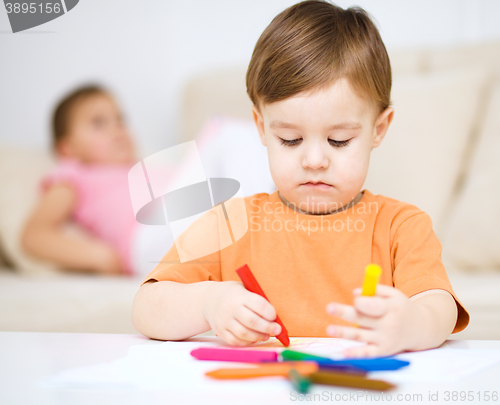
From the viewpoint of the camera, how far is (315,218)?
74cm

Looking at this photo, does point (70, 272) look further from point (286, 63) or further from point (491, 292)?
point (491, 292)

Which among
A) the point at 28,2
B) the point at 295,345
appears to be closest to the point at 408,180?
the point at 295,345

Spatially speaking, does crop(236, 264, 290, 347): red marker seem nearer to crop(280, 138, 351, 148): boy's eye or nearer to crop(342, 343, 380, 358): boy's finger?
crop(342, 343, 380, 358): boy's finger

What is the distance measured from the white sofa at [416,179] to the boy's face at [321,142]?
49 cm

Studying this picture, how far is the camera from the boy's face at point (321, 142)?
2.06 ft

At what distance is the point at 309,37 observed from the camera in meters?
0.67

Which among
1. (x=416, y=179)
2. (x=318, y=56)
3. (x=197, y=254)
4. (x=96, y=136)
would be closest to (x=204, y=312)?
(x=197, y=254)

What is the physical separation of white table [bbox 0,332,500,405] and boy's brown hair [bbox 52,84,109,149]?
136 cm

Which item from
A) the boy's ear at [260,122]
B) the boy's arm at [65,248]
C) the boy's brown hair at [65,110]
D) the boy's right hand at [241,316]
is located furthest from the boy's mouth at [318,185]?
the boy's brown hair at [65,110]

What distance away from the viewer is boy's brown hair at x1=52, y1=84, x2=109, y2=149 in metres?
1.77

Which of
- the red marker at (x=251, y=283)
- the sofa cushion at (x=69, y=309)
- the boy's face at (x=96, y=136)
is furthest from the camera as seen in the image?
the boy's face at (x=96, y=136)

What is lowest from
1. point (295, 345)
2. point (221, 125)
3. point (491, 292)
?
Answer: point (491, 292)

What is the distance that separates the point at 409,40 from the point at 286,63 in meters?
1.21

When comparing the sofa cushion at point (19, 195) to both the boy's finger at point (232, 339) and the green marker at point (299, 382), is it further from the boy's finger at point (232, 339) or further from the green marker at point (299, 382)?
the green marker at point (299, 382)
